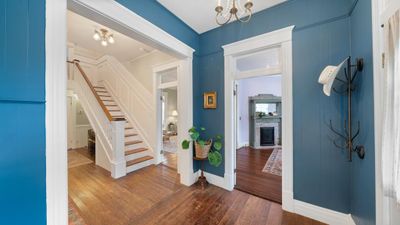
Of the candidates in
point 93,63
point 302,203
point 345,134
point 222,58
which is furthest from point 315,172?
point 93,63

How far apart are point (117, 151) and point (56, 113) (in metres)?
2.23

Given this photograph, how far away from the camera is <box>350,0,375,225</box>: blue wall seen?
1.30 m

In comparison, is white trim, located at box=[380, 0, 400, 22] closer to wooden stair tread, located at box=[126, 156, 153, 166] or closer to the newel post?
the newel post

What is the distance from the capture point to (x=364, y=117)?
4.66 feet

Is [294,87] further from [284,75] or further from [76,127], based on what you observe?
[76,127]

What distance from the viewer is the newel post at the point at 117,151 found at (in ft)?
10.3

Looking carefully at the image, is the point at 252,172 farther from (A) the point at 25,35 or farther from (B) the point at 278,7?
(A) the point at 25,35

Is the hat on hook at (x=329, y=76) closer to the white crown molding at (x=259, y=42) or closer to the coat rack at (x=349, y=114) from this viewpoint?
the coat rack at (x=349, y=114)

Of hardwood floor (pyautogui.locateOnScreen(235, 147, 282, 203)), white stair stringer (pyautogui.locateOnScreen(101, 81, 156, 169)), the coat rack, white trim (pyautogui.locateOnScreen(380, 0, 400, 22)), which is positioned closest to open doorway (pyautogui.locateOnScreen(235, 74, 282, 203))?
hardwood floor (pyautogui.locateOnScreen(235, 147, 282, 203))

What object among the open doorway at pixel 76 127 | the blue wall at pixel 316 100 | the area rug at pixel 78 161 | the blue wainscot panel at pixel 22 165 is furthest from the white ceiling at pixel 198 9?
the open doorway at pixel 76 127

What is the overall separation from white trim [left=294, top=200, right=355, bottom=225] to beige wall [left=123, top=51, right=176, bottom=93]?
3641 millimetres

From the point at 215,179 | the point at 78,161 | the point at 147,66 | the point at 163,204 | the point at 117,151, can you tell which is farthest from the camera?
the point at 147,66

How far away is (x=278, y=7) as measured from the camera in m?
2.21

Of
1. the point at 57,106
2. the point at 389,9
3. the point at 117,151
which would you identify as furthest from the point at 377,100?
the point at 117,151
